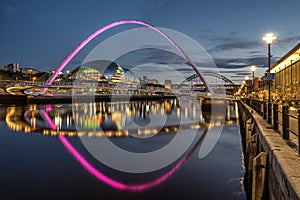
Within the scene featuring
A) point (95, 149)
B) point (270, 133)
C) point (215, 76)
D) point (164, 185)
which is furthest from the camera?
point (215, 76)

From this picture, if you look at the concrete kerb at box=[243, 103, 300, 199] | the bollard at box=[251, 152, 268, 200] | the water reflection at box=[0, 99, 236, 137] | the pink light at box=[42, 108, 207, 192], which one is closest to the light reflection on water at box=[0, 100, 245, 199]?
the pink light at box=[42, 108, 207, 192]

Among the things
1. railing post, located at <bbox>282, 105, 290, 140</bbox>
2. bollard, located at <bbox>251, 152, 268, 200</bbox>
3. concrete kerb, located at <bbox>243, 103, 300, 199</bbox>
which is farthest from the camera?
railing post, located at <bbox>282, 105, 290, 140</bbox>

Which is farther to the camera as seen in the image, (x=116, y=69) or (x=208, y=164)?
(x=116, y=69)

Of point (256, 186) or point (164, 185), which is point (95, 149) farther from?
point (256, 186)

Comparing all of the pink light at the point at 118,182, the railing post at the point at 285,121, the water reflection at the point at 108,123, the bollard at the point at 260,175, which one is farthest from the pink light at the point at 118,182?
the water reflection at the point at 108,123

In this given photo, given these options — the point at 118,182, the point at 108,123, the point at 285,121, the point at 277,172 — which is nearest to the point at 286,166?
the point at 277,172

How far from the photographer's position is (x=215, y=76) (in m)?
149

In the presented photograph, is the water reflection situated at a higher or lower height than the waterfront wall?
lower

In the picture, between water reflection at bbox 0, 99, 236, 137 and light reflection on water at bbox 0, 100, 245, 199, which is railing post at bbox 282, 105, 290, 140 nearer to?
light reflection on water at bbox 0, 100, 245, 199

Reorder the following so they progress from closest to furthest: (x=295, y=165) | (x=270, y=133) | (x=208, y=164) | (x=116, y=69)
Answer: (x=295, y=165) < (x=270, y=133) < (x=208, y=164) < (x=116, y=69)

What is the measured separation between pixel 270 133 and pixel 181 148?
1103cm

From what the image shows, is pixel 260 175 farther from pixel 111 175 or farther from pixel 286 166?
pixel 111 175

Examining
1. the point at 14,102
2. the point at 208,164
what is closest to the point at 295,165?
the point at 208,164

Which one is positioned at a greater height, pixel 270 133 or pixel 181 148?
pixel 270 133
